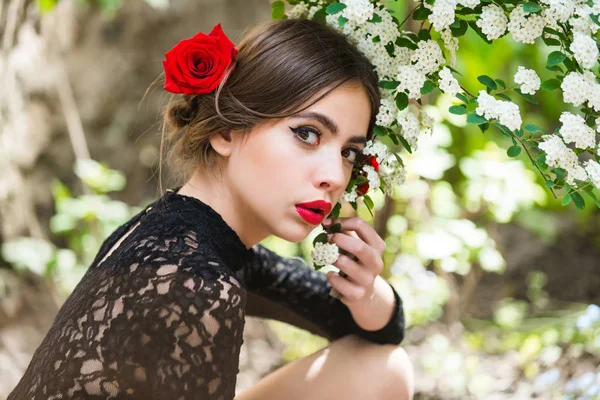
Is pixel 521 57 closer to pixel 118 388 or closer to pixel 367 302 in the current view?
pixel 367 302

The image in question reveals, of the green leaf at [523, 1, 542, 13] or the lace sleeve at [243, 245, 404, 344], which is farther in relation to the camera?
the lace sleeve at [243, 245, 404, 344]

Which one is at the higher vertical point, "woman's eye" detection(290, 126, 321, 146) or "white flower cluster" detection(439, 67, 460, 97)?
"woman's eye" detection(290, 126, 321, 146)

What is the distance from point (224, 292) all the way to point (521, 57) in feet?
Answer: 8.04

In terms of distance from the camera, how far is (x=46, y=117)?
134 inches

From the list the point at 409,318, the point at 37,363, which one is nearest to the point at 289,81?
the point at 37,363

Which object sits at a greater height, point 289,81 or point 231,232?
point 289,81

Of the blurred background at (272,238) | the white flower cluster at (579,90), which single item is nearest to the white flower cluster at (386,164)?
the white flower cluster at (579,90)

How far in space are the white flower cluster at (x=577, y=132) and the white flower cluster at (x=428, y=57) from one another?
0.96 ft

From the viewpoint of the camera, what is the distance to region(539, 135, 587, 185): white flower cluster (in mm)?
1427

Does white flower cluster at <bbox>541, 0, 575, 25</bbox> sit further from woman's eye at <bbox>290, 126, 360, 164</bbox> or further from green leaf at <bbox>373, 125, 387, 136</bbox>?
woman's eye at <bbox>290, 126, 360, 164</bbox>

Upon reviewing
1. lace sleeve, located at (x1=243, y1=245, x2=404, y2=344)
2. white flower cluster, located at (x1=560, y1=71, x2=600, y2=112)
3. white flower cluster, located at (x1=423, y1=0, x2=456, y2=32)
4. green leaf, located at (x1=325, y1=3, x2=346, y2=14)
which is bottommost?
lace sleeve, located at (x1=243, y1=245, x2=404, y2=344)

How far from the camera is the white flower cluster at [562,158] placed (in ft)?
4.68

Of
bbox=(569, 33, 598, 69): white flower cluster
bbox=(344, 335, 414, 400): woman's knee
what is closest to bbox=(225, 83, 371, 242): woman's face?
bbox=(569, 33, 598, 69): white flower cluster

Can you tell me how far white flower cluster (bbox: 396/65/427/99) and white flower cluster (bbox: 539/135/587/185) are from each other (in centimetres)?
28
